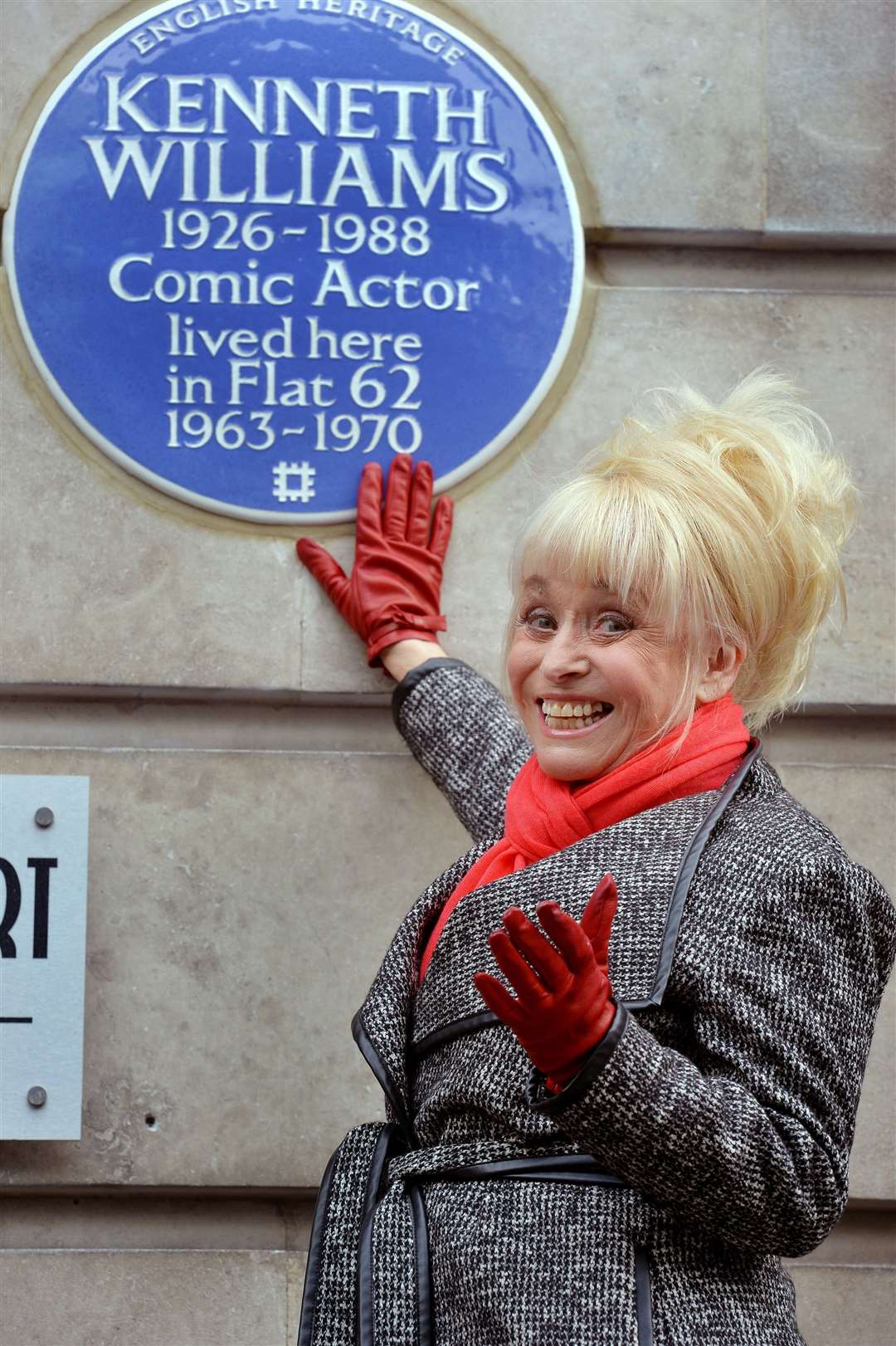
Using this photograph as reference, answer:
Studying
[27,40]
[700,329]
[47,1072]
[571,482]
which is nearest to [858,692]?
[700,329]

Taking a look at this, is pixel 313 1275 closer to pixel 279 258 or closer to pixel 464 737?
pixel 464 737

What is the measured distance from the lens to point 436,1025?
193cm

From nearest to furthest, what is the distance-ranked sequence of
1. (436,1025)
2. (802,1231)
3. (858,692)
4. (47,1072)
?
(802,1231) → (436,1025) → (47,1072) → (858,692)

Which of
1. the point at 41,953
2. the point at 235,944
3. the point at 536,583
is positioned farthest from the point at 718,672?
the point at 41,953

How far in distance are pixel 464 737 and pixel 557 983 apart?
89cm

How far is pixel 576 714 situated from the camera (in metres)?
1.95

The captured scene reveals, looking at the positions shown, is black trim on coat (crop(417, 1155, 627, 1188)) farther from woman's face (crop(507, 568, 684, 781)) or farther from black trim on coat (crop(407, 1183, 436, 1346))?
woman's face (crop(507, 568, 684, 781))

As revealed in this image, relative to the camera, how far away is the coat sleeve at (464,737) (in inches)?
91.2

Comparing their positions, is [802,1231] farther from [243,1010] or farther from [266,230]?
[266,230]

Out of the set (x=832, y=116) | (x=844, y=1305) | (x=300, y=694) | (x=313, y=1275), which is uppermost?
(x=832, y=116)

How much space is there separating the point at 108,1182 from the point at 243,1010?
323 mm

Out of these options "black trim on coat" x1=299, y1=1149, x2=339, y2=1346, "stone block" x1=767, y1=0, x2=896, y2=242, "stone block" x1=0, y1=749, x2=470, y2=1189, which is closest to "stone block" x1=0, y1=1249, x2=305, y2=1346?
"stone block" x1=0, y1=749, x2=470, y2=1189

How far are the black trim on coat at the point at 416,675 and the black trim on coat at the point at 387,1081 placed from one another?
58 cm

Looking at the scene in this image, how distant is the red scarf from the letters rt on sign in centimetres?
72
